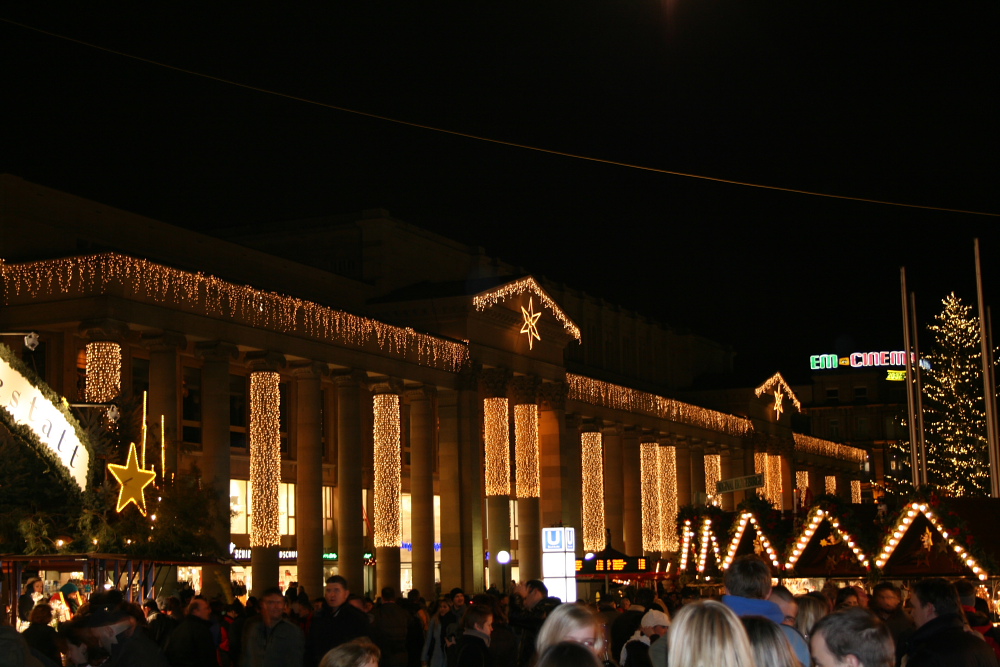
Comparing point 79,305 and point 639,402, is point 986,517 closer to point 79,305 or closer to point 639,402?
point 79,305

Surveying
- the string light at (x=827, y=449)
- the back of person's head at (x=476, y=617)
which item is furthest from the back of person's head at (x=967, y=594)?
the string light at (x=827, y=449)

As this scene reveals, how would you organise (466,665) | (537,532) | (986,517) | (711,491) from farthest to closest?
(711,491) → (537,532) → (986,517) → (466,665)

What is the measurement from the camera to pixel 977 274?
128 ft

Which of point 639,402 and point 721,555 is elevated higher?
point 639,402

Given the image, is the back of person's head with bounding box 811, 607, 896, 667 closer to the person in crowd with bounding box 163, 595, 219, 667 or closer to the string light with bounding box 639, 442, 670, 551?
the person in crowd with bounding box 163, 595, 219, 667

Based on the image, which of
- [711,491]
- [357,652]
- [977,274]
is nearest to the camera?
[357,652]

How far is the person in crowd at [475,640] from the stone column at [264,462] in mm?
28542

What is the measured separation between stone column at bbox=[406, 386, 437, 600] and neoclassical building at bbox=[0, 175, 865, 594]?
3.0 inches

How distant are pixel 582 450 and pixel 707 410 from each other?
15.9 m

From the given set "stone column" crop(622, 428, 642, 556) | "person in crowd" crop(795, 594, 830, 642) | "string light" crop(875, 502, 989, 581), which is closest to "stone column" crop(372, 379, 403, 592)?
"stone column" crop(622, 428, 642, 556)

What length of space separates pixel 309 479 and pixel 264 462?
202 centimetres

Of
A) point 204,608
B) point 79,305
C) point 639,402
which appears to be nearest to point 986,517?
point 204,608

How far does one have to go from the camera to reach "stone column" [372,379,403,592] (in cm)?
4594

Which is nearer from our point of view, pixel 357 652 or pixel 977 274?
pixel 357 652
